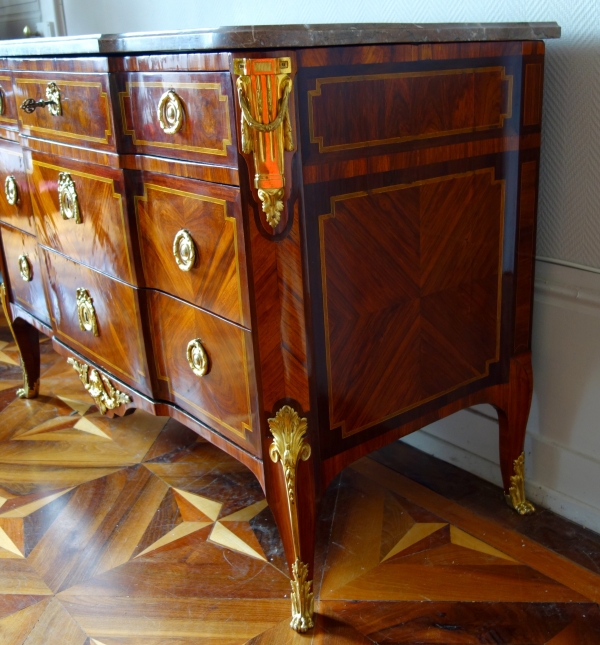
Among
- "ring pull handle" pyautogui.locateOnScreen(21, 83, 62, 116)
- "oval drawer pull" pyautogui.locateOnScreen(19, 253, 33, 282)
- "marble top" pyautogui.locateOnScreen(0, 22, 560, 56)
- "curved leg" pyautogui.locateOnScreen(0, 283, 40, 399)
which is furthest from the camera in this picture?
"curved leg" pyautogui.locateOnScreen(0, 283, 40, 399)

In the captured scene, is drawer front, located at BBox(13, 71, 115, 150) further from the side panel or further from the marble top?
the side panel

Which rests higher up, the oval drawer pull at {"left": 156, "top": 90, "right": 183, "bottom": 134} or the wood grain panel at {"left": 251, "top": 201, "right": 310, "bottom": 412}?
the oval drawer pull at {"left": 156, "top": 90, "right": 183, "bottom": 134}

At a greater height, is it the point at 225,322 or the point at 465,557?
the point at 225,322

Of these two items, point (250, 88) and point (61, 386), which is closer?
point (250, 88)

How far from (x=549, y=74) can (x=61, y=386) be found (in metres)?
1.39

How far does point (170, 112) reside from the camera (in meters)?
0.96

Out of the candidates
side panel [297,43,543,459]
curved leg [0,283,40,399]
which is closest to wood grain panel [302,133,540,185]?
side panel [297,43,543,459]

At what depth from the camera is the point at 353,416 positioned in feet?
3.40

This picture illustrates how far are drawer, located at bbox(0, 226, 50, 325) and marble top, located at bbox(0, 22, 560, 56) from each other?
472 mm

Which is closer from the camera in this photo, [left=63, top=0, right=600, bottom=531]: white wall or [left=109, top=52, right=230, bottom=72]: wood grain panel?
[left=109, top=52, right=230, bottom=72]: wood grain panel

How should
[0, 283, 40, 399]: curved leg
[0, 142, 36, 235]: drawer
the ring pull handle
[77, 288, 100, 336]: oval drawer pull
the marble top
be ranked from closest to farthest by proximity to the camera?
the marble top, the ring pull handle, [77, 288, 100, 336]: oval drawer pull, [0, 142, 36, 235]: drawer, [0, 283, 40, 399]: curved leg

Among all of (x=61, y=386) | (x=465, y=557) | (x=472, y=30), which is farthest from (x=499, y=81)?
(x=61, y=386)

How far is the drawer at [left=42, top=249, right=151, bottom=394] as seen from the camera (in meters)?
1.20

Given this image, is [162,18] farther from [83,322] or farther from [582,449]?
[582,449]
